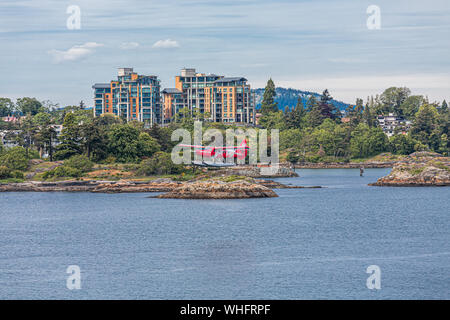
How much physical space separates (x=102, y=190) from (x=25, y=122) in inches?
2661

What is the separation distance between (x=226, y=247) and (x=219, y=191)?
31525 mm

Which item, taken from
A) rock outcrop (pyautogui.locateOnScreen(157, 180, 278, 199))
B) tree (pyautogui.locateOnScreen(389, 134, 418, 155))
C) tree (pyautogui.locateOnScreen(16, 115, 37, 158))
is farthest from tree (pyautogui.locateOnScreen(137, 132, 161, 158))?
tree (pyautogui.locateOnScreen(389, 134, 418, 155))

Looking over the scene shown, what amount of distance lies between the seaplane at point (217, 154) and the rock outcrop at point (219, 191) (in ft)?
55.1

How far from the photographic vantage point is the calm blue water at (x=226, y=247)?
42219 millimetres

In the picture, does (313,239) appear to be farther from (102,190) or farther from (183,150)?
(183,150)

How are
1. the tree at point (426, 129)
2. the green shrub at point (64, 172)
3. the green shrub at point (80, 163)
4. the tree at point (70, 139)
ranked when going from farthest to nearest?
the tree at point (426, 129)
the tree at point (70, 139)
the green shrub at point (80, 163)
the green shrub at point (64, 172)

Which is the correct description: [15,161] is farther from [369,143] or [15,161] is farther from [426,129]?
[426,129]

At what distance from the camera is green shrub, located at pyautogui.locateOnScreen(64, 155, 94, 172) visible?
10662 centimetres

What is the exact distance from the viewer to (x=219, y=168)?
112m

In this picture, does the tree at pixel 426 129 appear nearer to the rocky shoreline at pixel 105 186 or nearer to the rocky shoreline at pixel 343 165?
the rocky shoreline at pixel 343 165

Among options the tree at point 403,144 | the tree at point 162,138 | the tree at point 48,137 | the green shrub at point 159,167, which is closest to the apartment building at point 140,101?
the tree at point 162,138

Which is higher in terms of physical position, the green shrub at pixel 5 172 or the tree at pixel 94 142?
the tree at pixel 94 142

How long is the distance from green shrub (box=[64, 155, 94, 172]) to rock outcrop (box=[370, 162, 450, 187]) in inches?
1962
